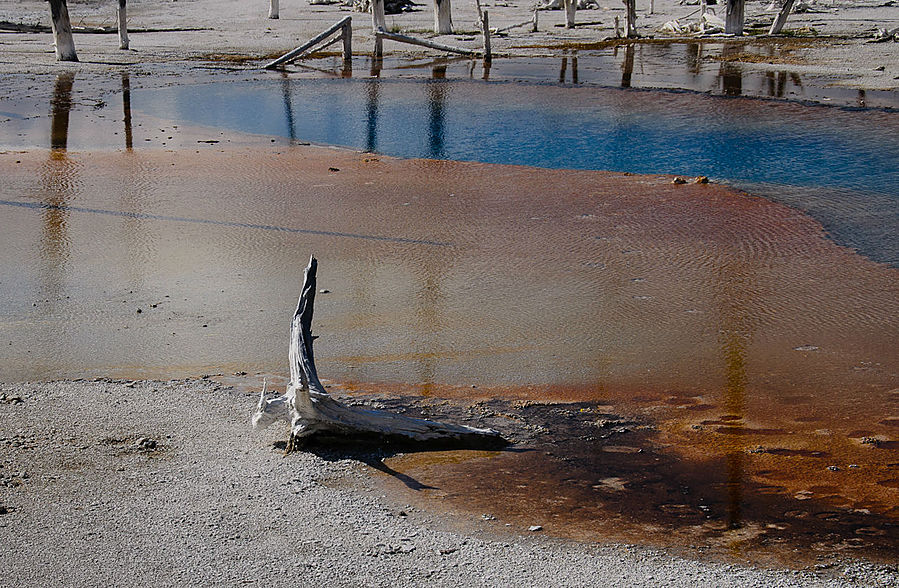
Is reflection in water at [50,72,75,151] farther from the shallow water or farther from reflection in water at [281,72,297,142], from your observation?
reflection in water at [281,72,297,142]

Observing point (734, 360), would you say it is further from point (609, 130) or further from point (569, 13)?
point (569, 13)

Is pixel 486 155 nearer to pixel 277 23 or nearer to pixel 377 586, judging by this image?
pixel 377 586

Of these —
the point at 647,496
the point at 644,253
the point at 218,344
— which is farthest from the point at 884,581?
the point at 644,253

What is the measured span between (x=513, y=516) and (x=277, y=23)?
35297 millimetres

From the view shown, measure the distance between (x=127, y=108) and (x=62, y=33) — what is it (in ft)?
28.0

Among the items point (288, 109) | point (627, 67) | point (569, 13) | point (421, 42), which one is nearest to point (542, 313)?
point (288, 109)

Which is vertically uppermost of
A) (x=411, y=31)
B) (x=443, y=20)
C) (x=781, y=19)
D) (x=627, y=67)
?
(x=781, y=19)

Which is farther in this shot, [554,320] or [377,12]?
[377,12]

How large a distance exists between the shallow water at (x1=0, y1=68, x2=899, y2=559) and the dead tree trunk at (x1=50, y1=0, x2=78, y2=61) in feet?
45.5

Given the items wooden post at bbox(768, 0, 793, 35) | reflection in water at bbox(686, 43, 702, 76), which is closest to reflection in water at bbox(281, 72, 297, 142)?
reflection in water at bbox(686, 43, 702, 76)

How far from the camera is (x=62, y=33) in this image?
24.8m

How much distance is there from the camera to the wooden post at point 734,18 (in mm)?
32094

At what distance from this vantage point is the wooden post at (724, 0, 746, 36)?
3209 cm

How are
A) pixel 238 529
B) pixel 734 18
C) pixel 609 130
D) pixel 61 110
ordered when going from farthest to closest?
pixel 734 18 → pixel 61 110 → pixel 609 130 → pixel 238 529
